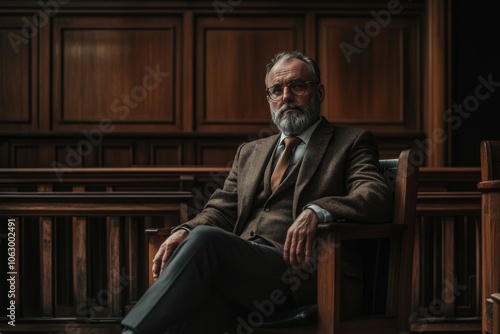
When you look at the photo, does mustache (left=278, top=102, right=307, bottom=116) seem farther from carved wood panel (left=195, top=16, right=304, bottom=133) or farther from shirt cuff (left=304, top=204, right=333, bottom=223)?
carved wood panel (left=195, top=16, right=304, bottom=133)

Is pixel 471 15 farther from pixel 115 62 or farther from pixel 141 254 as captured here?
pixel 141 254

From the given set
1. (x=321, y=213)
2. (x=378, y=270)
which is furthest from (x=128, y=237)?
(x=321, y=213)

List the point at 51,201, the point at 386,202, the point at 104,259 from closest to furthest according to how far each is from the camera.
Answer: the point at 386,202 < the point at 51,201 < the point at 104,259

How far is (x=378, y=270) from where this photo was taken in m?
2.61

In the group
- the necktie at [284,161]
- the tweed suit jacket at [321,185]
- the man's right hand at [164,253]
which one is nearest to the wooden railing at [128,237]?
the tweed suit jacket at [321,185]

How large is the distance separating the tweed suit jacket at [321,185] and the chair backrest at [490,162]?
0.37 metres

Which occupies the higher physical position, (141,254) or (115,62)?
(115,62)

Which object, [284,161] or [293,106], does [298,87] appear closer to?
[293,106]

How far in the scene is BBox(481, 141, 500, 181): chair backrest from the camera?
274 cm

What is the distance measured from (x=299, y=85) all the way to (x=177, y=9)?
12.7 feet

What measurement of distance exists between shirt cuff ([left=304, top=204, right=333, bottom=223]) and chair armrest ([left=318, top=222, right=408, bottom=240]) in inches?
2.4

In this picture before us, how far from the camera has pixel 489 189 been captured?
8.60 feet

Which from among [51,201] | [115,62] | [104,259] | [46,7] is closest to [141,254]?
[104,259]

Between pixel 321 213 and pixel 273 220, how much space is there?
332 mm
